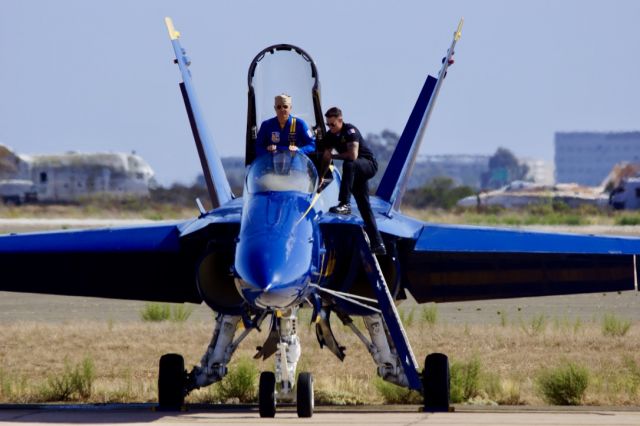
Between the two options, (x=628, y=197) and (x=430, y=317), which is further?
(x=628, y=197)

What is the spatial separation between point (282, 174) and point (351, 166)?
0.99 m

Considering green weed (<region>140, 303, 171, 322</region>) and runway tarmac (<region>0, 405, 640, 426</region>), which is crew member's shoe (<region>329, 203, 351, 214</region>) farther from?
green weed (<region>140, 303, 171, 322</region>)

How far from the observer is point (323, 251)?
15227mm

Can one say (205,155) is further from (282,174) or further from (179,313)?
(179,313)

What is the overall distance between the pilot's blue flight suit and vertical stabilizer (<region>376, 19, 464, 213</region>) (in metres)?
2.47

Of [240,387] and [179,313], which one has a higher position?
[179,313]

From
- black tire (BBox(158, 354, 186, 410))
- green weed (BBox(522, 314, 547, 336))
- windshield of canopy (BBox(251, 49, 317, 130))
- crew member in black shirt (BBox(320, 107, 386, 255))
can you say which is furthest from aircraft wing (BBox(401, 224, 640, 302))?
green weed (BBox(522, 314, 547, 336))

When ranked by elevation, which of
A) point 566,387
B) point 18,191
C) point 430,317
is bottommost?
point 566,387

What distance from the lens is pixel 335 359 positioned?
2223cm

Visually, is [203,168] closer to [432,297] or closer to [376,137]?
[432,297]

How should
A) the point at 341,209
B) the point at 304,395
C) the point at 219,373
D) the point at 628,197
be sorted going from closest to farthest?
the point at 304,395 < the point at 341,209 < the point at 219,373 < the point at 628,197

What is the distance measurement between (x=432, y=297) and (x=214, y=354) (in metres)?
2.60

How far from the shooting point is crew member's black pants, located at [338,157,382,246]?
627 inches

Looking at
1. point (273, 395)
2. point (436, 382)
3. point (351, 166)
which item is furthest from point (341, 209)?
point (436, 382)
